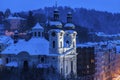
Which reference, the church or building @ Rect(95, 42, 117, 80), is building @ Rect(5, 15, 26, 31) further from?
the church

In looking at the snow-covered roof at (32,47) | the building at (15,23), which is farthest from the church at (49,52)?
the building at (15,23)

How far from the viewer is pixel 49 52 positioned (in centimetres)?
3114

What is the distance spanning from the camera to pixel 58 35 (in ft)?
101

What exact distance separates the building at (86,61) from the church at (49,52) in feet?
6.31

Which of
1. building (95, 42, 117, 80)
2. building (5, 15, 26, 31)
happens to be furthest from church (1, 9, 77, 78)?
building (5, 15, 26, 31)

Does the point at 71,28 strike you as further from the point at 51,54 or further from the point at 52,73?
the point at 52,73

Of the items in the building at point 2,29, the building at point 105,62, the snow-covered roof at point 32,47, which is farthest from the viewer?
the building at point 2,29

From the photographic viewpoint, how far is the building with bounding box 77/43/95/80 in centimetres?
3456

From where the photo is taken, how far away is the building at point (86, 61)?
3456 cm

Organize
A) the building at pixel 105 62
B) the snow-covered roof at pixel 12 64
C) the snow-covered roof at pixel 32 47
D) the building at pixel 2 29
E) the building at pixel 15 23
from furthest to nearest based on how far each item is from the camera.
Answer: the building at pixel 15 23 → the building at pixel 2 29 → the building at pixel 105 62 → the snow-covered roof at pixel 32 47 → the snow-covered roof at pixel 12 64

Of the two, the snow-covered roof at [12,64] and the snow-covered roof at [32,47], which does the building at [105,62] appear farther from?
the snow-covered roof at [12,64]

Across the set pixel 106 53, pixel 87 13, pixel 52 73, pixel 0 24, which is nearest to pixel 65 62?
pixel 52 73

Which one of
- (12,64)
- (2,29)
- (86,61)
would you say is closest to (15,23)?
(2,29)

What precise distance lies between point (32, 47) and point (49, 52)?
1.26 meters
